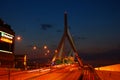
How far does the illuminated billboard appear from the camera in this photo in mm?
82450

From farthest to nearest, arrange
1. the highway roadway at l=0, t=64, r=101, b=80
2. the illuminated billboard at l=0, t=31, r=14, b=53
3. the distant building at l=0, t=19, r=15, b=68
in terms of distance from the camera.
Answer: the illuminated billboard at l=0, t=31, r=14, b=53 < the distant building at l=0, t=19, r=15, b=68 < the highway roadway at l=0, t=64, r=101, b=80

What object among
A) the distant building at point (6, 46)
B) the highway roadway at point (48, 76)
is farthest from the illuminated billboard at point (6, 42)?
the highway roadway at point (48, 76)

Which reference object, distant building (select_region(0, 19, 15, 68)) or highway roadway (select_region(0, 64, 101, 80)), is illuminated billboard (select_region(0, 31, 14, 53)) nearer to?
distant building (select_region(0, 19, 15, 68))

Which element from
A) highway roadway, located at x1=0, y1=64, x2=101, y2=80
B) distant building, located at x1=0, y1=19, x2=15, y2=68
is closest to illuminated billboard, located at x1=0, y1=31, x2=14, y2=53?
distant building, located at x1=0, y1=19, x2=15, y2=68

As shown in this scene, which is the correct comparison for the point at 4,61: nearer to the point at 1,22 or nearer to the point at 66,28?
the point at 1,22

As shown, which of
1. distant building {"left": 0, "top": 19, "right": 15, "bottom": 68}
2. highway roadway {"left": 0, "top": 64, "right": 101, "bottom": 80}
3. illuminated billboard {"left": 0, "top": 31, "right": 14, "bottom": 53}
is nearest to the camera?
highway roadway {"left": 0, "top": 64, "right": 101, "bottom": 80}

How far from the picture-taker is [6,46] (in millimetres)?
86500

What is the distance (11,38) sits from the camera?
89.9 m

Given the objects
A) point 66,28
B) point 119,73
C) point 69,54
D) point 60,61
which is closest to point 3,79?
point 119,73

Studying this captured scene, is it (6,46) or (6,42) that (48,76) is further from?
(6,46)

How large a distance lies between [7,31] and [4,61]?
10.3 m

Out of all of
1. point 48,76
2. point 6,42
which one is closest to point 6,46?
point 6,42

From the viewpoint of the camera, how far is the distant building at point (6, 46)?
8206cm

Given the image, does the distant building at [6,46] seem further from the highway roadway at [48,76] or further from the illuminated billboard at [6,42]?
the highway roadway at [48,76]
